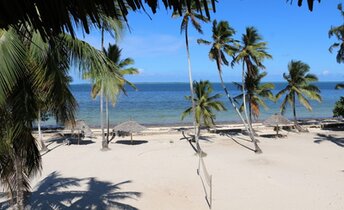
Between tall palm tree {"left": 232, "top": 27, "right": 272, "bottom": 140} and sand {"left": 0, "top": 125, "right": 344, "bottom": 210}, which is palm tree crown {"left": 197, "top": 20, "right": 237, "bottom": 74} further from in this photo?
sand {"left": 0, "top": 125, "right": 344, "bottom": 210}

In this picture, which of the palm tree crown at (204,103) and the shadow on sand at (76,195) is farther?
the palm tree crown at (204,103)

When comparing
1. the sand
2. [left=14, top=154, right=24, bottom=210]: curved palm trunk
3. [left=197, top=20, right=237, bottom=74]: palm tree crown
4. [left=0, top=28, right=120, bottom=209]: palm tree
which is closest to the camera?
[left=0, top=28, right=120, bottom=209]: palm tree

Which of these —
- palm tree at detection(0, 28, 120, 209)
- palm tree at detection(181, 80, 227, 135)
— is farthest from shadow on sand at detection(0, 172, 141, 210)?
palm tree at detection(181, 80, 227, 135)

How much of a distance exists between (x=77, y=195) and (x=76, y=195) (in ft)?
0.12

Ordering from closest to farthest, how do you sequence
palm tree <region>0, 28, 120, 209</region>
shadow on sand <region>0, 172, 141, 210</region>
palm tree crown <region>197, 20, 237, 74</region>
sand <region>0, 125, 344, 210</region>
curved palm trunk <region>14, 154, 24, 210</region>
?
palm tree <region>0, 28, 120, 209</region> → curved palm trunk <region>14, 154, 24, 210</region> → shadow on sand <region>0, 172, 141, 210</region> → sand <region>0, 125, 344, 210</region> → palm tree crown <region>197, 20, 237, 74</region>

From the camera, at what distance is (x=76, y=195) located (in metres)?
12.6

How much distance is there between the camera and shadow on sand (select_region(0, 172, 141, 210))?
37.7ft

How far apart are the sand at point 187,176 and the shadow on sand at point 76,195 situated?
0.03 meters

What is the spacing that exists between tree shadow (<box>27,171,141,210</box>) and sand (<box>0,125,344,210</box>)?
3cm

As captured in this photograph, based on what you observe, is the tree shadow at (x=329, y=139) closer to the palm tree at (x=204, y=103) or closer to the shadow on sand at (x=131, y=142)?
the palm tree at (x=204, y=103)

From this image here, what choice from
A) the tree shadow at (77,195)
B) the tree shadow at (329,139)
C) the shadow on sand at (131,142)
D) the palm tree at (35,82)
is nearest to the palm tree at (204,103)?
the shadow on sand at (131,142)

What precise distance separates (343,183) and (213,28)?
11388mm

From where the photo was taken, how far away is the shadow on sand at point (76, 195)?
11492 millimetres

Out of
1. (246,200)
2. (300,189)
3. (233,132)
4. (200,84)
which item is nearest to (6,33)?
(246,200)
